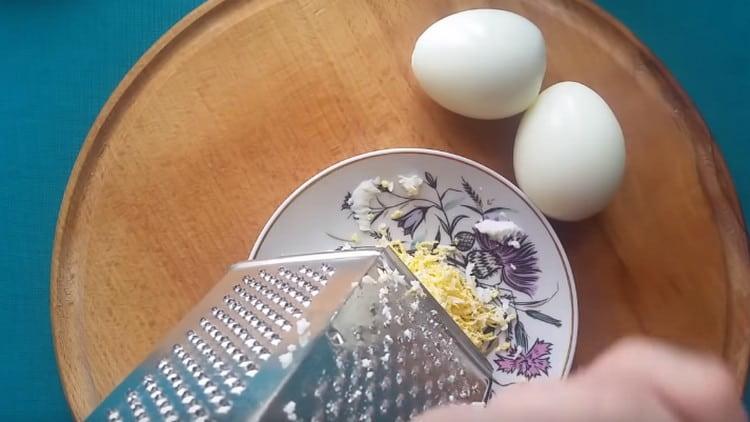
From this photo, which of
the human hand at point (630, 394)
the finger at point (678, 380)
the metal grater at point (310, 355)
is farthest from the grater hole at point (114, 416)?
the finger at point (678, 380)

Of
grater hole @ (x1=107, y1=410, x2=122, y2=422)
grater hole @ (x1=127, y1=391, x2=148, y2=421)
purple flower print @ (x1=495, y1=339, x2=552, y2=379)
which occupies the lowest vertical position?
purple flower print @ (x1=495, y1=339, x2=552, y2=379)

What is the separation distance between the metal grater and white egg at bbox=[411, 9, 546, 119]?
188 millimetres

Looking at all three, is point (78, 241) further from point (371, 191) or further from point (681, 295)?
point (681, 295)

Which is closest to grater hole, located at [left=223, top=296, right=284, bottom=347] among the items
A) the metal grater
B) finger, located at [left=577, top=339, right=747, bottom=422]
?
the metal grater

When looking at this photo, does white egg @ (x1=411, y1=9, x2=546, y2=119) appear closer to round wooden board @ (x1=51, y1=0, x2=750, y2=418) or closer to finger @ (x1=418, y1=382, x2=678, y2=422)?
round wooden board @ (x1=51, y1=0, x2=750, y2=418)

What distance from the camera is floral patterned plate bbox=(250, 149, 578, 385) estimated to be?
0.70m

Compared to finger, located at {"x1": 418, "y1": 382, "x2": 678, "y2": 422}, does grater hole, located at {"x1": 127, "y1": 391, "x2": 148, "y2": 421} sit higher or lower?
higher

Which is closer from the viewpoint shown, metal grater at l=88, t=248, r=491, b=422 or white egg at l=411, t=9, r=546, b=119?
metal grater at l=88, t=248, r=491, b=422

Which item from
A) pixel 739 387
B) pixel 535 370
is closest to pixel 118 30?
pixel 535 370

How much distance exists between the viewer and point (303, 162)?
0.73m

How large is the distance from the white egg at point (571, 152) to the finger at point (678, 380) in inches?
6.0

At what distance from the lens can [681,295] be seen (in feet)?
2.31

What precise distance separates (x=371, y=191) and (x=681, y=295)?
0.34 metres

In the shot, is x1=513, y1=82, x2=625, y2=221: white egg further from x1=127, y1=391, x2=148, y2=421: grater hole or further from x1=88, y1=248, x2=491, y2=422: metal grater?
x1=127, y1=391, x2=148, y2=421: grater hole
